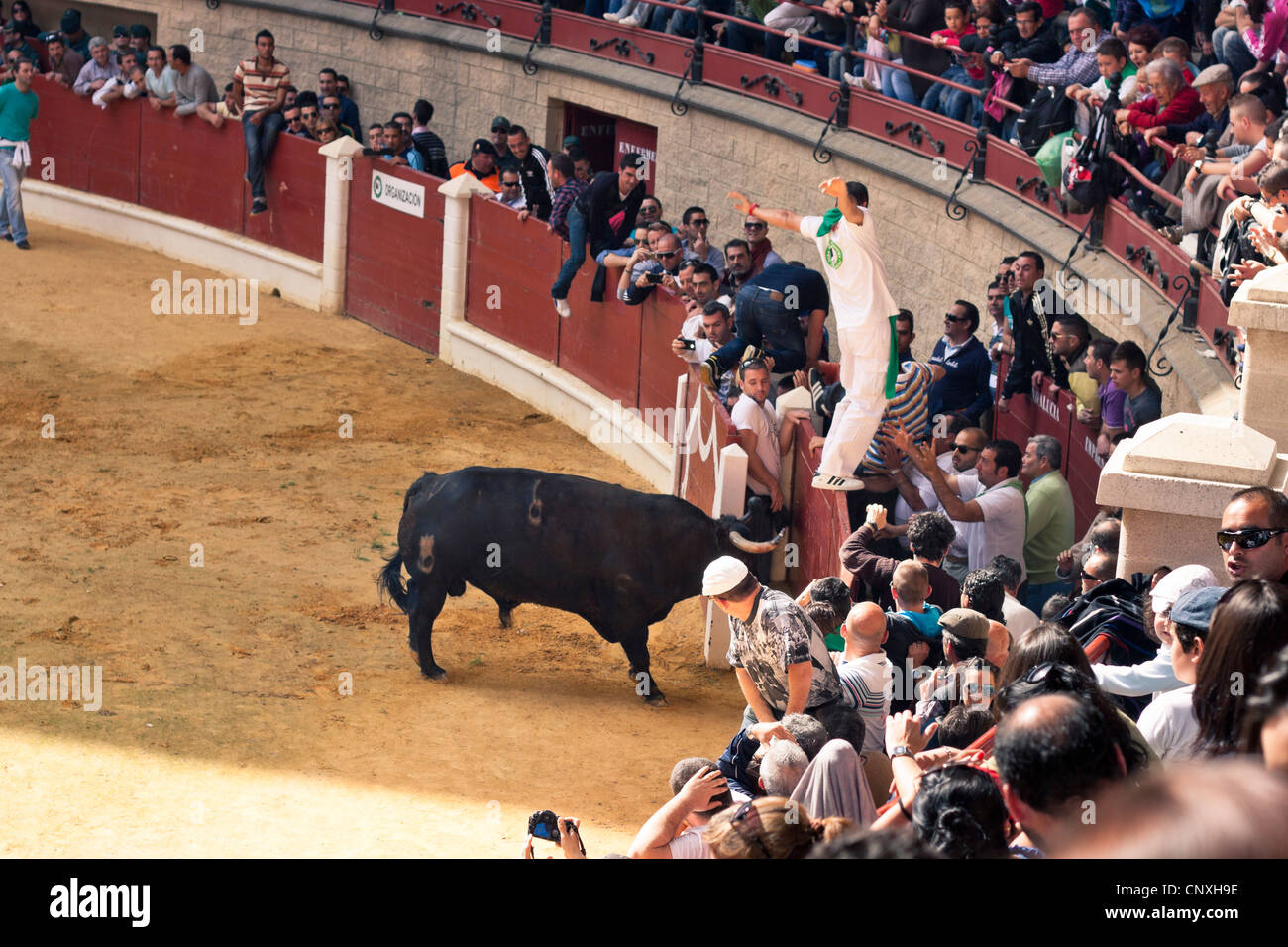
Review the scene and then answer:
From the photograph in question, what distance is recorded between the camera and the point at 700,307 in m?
11.1

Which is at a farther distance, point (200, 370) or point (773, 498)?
point (200, 370)

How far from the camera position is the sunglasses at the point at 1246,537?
181 inches

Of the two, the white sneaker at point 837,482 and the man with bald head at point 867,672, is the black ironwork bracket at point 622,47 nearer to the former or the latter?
the white sneaker at point 837,482

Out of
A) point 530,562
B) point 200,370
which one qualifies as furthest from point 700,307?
point 200,370

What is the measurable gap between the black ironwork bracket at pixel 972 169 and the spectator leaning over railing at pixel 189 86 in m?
9.70

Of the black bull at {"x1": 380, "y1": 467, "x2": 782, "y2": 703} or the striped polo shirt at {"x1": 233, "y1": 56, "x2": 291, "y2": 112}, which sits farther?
the striped polo shirt at {"x1": 233, "y1": 56, "x2": 291, "y2": 112}

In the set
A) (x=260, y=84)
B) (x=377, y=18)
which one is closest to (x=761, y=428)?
(x=260, y=84)

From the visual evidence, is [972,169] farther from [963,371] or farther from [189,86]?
[189,86]

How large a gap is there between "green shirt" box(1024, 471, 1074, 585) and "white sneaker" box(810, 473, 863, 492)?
1.01 metres

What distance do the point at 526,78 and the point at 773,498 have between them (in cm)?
1046

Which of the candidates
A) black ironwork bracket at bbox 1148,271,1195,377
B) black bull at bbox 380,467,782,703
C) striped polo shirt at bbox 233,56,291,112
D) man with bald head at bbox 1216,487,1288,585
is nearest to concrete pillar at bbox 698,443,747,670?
black bull at bbox 380,467,782,703

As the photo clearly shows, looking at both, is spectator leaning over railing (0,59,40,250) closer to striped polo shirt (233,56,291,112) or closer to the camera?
striped polo shirt (233,56,291,112)

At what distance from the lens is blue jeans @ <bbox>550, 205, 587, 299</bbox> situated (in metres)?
13.0
